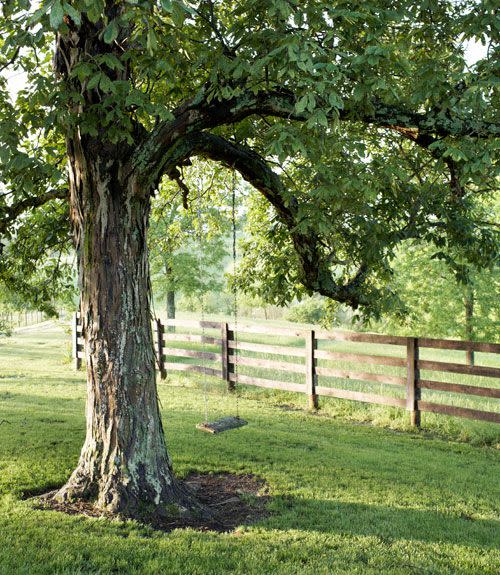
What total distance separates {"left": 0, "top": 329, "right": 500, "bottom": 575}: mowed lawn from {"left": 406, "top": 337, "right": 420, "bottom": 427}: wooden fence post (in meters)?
0.41

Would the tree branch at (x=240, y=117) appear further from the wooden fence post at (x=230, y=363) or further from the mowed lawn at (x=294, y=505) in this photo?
the wooden fence post at (x=230, y=363)

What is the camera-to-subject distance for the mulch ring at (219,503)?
203 inches

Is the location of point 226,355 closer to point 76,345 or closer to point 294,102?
point 76,345

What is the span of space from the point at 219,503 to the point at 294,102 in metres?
3.97

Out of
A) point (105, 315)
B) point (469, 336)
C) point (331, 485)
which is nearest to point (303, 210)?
point (105, 315)

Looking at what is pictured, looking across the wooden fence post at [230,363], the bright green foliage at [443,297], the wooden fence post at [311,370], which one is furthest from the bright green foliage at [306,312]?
the wooden fence post at [311,370]

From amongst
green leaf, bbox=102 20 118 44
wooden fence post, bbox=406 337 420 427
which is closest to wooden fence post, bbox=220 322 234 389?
wooden fence post, bbox=406 337 420 427

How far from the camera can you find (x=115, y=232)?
5.35 m

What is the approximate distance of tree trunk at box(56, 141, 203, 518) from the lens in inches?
Result: 209

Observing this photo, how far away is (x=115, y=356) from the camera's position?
17.5 feet

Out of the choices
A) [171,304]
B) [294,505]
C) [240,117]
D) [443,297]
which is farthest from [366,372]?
[171,304]

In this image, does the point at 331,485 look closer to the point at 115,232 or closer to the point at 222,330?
the point at 115,232

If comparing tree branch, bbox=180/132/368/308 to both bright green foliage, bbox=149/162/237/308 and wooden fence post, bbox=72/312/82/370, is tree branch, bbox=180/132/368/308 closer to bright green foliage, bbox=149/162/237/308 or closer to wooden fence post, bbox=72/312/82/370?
bright green foliage, bbox=149/162/237/308

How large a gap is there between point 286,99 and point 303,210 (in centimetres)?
117
